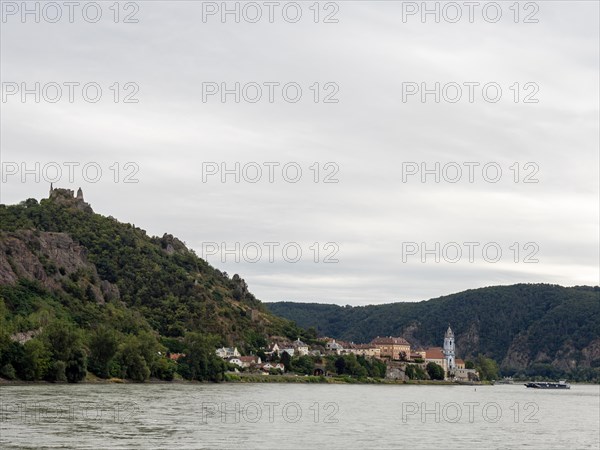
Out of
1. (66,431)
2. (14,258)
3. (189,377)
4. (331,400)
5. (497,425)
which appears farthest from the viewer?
(14,258)

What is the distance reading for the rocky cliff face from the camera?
160 meters

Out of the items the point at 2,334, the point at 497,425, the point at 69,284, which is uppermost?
the point at 69,284

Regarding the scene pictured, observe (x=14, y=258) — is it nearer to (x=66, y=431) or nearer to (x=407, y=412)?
(x=407, y=412)

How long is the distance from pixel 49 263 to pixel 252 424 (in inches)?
4595

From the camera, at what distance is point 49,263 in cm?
17325

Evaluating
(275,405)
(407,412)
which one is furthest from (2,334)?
(407,412)

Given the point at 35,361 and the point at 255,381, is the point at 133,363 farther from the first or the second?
the point at 255,381

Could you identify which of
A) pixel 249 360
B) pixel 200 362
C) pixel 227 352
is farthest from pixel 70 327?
pixel 227 352

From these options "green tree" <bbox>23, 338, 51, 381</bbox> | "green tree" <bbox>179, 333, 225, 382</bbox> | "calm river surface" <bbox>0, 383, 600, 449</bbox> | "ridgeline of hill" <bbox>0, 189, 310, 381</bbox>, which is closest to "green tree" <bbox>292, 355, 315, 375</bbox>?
"ridgeline of hill" <bbox>0, 189, 310, 381</bbox>

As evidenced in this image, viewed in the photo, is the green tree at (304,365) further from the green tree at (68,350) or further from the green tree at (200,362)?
the green tree at (68,350)

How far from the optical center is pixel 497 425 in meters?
74.4

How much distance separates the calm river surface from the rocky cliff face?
66.4 metres

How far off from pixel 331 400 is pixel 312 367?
84.0 metres

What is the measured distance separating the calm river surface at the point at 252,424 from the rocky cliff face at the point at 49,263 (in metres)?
66.4
